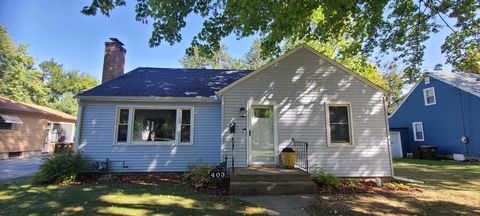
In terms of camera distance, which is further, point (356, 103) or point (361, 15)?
point (356, 103)

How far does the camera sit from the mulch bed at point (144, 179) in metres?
7.00

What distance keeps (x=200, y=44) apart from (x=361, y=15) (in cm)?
555

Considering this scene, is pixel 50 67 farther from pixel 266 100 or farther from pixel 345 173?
pixel 345 173

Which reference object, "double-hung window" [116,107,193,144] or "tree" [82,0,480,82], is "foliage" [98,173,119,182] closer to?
"double-hung window" [116,107,193,144]

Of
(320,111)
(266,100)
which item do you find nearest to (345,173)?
(320,111)

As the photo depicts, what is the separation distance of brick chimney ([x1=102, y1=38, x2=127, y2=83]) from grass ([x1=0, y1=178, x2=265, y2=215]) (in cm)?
588

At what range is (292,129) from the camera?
27.6 feet

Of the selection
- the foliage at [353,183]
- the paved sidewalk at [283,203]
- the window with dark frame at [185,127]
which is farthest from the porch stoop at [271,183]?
the window with dark frame at [185,127]

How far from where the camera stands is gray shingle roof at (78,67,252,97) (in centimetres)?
936

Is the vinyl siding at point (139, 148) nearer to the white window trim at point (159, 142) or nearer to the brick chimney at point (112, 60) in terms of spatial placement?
the white window trim at point (159, 142)

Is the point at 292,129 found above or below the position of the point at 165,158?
above

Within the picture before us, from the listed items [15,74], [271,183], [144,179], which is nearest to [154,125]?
[144,179]

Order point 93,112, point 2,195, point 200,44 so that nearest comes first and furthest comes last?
point 2,195 → point 200,44 → point 93,112

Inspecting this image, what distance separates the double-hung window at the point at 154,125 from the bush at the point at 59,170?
154 centimetres
